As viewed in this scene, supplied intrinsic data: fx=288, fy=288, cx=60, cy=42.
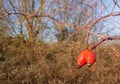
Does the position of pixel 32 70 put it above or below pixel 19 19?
below

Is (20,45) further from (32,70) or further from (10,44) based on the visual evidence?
(32,70)

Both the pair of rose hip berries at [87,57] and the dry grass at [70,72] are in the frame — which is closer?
the pair of rose hip berries at [87,57]

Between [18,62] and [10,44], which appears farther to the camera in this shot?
[10,44]

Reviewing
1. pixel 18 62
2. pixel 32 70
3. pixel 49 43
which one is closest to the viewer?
pixel 32 70

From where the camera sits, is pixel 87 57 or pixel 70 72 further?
pixel 70 72

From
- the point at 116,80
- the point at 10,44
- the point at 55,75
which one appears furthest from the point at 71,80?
the point at 10,44

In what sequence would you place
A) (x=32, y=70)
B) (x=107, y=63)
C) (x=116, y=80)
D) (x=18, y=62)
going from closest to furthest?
(x=116, y=80)
(x=107, y=63)
(x=32, y=70)
(x=18, y=62)

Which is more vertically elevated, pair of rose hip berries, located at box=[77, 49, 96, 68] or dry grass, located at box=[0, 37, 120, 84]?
pair of rose hip berries, located at box=[77, 49, 96, 68]

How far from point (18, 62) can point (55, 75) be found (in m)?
1.26

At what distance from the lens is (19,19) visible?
8.91 m

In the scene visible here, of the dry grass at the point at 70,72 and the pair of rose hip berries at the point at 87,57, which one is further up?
the pair of rose hip berries at the point at 87,57

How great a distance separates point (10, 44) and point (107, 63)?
5.07 meters

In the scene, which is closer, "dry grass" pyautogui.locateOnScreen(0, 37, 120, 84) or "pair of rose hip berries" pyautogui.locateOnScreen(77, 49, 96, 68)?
"pair of rose hip berries" pyautogui.locateOnScreen(77, 49, 96, 68)

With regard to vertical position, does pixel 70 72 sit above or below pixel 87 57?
below
